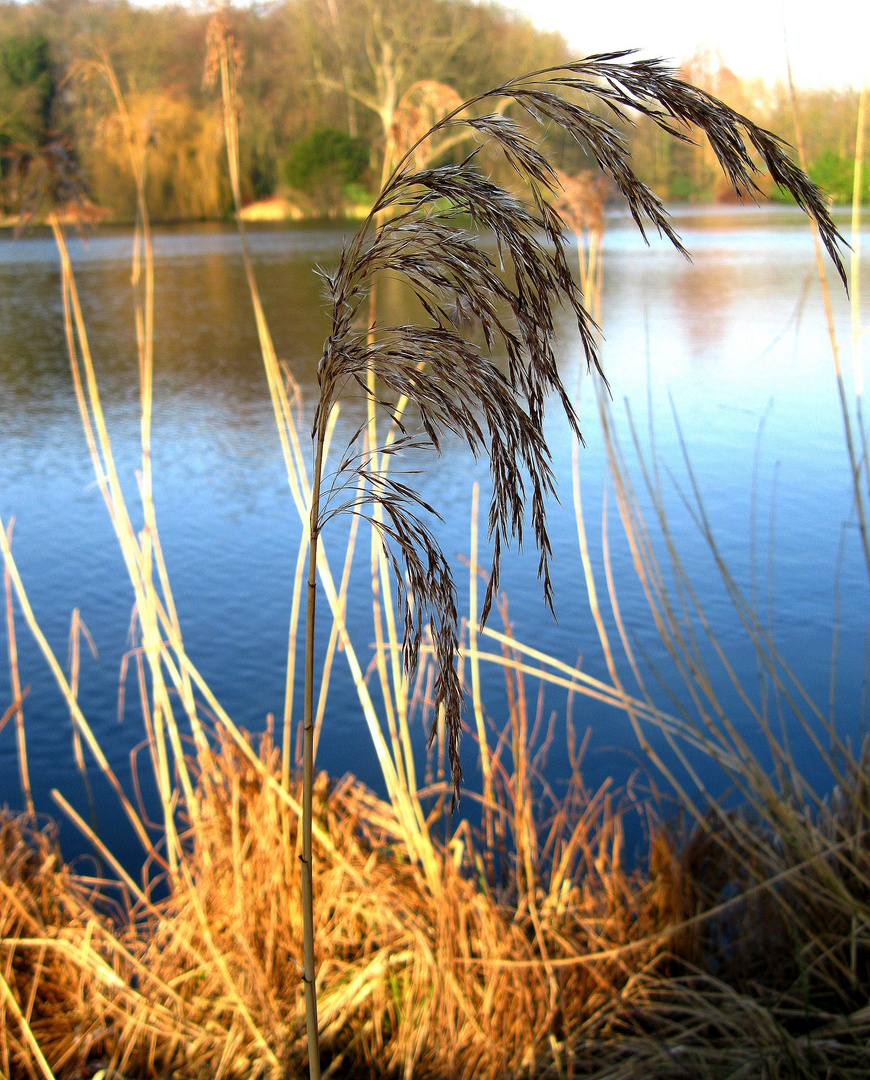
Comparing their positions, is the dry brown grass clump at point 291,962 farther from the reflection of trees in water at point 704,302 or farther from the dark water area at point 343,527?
the reflection of trees in water at point 704,302

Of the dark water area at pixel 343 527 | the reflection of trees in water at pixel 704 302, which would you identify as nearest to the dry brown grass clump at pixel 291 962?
the dark water area at pixel 343 527

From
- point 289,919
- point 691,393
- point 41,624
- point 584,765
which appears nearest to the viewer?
point 289,919

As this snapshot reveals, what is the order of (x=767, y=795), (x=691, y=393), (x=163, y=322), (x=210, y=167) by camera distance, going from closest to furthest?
(x=767, y=795)
(x=691, y=393)
(x=163, y=322)
(x=210, y=167)

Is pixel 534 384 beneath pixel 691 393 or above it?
above

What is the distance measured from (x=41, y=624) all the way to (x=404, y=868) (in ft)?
7.57

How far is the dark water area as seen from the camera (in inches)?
114

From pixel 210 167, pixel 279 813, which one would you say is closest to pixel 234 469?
pixel 279 813

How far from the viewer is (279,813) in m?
1.52

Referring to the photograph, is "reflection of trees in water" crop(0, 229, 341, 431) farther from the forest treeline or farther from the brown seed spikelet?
the brown seed spikelet

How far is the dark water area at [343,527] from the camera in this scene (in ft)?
9.48

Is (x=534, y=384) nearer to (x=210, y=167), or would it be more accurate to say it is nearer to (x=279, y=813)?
(x=279, y=813)

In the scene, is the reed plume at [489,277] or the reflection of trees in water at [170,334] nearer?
the reed plume at [489,277]

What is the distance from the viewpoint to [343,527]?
3.72 metres

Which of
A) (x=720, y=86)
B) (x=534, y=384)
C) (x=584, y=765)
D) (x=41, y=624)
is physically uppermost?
(x=720, y=86)
